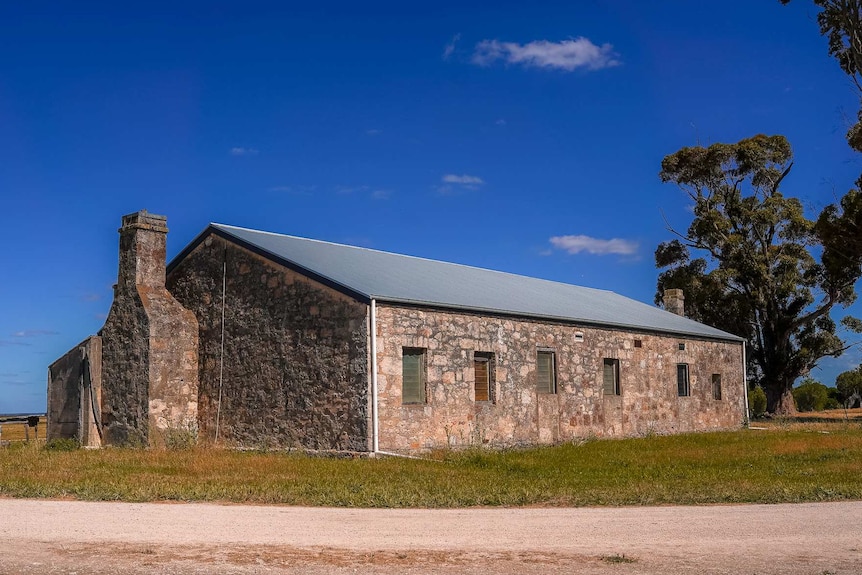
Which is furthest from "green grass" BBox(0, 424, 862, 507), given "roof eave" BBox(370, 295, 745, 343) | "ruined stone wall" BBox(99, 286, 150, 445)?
"roof eave" BBox(370, 295, 745, 343)

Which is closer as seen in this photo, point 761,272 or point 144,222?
point 144,222

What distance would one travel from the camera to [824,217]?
3619cm

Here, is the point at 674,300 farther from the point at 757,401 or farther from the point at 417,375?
the point at 417,375

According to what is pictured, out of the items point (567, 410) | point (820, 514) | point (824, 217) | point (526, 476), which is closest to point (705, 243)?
point (824, 217)

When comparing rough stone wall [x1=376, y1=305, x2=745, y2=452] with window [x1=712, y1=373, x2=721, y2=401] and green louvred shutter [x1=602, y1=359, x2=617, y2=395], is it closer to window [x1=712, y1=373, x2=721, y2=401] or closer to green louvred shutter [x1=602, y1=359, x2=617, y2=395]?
green louvred shutter [x1=602, y1=359, x2=617, y2=395]

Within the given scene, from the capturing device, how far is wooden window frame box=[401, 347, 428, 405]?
19219 millimetres

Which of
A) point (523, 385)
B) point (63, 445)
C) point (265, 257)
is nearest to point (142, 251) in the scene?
point (265, 257)

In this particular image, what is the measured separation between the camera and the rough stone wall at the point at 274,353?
18750 mm

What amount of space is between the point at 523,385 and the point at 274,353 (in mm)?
6121

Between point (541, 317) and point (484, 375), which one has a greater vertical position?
point (541, 317)

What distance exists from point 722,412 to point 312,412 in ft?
56.0

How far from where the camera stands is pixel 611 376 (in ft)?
82.5

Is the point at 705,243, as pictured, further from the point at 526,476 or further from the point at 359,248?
the point at 526,476

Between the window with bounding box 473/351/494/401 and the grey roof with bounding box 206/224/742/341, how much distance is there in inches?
44.6
